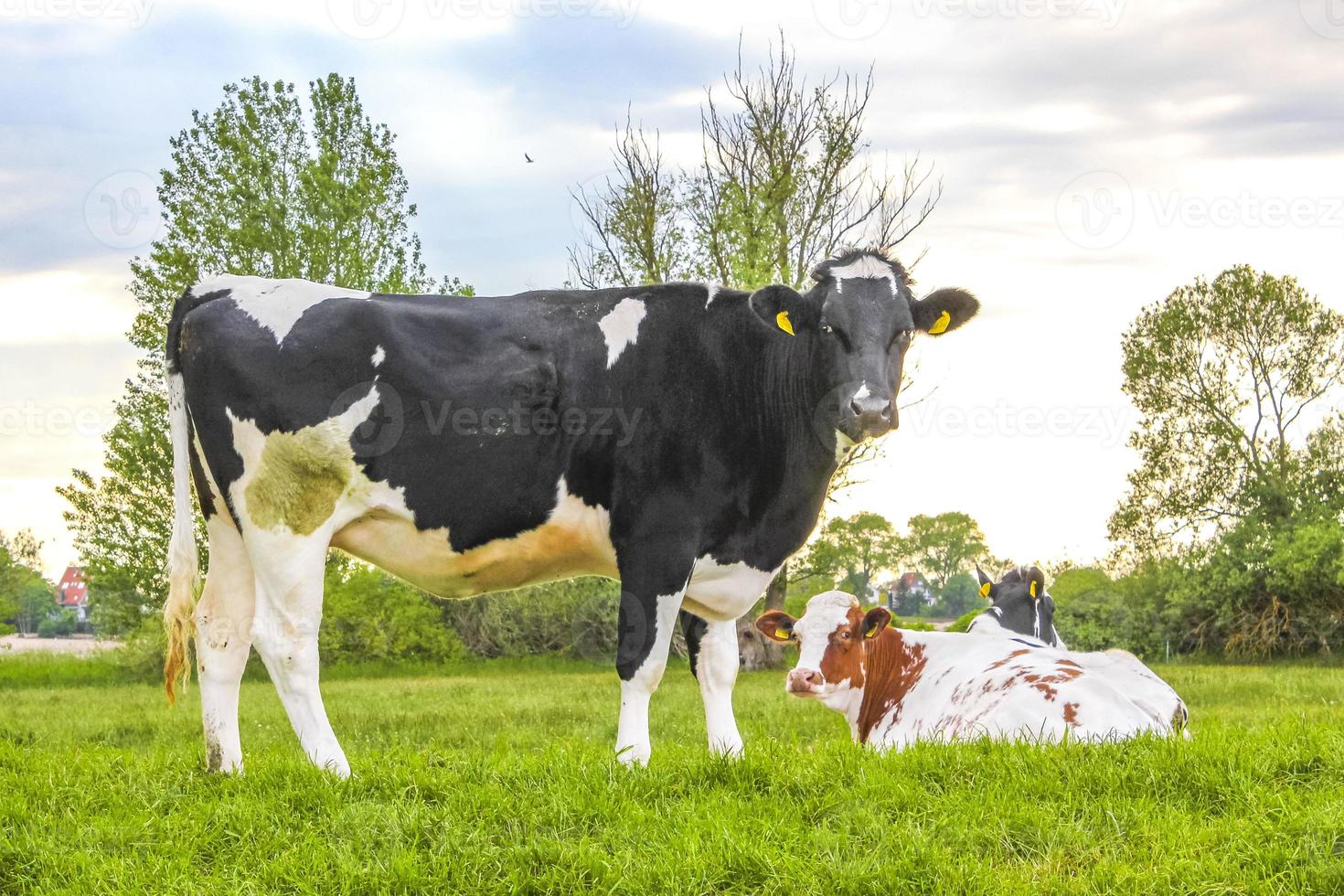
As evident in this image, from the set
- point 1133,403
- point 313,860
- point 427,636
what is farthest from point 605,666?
point 313,860

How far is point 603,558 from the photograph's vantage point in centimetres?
732

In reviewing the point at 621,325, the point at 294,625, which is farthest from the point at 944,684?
the point at 294,625

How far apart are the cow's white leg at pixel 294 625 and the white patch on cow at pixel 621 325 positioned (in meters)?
1.99

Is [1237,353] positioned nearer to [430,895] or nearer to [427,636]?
[427,636]

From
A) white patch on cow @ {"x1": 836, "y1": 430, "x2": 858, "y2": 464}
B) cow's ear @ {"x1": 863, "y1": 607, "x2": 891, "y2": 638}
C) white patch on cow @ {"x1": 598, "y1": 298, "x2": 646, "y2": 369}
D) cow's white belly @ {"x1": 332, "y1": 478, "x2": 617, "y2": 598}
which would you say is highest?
white patch on cow @ {"x1": 598, "y1": 298, "x2": 646, "y2": 369}

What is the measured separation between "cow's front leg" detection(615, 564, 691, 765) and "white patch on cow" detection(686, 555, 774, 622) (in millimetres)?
443

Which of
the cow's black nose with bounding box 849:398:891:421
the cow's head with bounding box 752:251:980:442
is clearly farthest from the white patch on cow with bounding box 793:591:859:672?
the cow's black nose with bounding box 849:398:891:421

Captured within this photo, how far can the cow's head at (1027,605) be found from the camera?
1160 centimetres

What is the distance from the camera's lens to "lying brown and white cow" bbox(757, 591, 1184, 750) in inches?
284

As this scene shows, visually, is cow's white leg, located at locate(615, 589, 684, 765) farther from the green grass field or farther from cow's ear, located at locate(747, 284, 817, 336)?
cow's ear, located at locate(747, 284, 817, 336)

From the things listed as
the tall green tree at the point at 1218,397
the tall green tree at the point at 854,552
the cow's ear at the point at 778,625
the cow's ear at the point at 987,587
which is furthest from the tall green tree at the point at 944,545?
the cow's ear at the point at 778,625

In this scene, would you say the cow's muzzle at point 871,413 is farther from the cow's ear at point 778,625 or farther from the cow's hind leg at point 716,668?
the cow's ear at point 778,625

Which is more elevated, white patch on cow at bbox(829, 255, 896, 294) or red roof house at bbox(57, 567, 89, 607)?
white patch on cow at bbox(829, 255, 896, 294)

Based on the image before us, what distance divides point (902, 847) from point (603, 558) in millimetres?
2844
